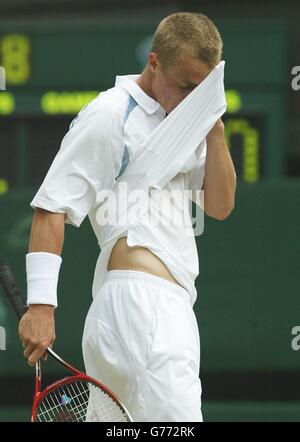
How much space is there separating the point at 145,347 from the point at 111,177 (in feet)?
1.65

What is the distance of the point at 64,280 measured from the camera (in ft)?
21.8

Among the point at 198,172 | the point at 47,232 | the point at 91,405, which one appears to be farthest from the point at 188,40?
the point at 91,405

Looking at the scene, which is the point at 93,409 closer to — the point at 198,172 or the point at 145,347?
the point at 145,347

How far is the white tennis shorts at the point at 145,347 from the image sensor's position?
369 centimetres

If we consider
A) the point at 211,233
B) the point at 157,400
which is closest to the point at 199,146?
the point at 157,400

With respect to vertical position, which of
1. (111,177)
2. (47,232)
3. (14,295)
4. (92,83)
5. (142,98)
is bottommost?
(14,295)

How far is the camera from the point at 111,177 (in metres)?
3.82

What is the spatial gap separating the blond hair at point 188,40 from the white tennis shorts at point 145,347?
0.64 m
